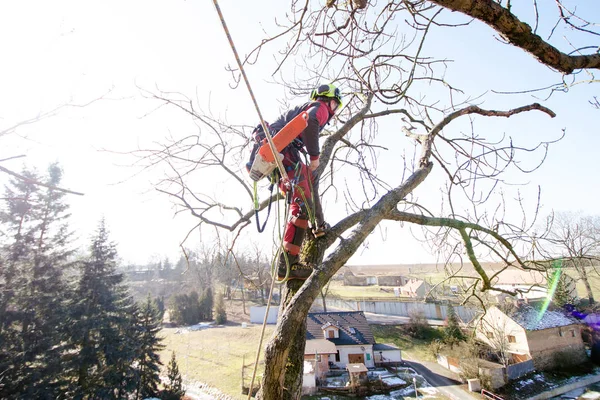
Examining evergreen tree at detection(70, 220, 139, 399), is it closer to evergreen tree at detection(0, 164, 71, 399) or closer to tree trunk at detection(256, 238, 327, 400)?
evergreen tree at detection(0, 164, 71, 399)

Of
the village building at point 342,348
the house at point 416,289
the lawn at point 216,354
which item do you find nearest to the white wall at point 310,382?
the village building at point 342,348

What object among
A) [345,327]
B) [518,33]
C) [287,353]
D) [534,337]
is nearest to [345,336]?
[345,327]

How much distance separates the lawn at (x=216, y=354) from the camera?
670 inches

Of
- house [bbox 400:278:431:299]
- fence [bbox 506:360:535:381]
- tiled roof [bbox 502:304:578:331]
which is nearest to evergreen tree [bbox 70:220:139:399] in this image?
fence [bbox 506:360:535:381]

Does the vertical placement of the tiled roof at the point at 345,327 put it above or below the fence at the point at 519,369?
above

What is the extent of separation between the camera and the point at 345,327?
67.7 feet

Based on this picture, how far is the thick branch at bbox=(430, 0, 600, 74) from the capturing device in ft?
5.21

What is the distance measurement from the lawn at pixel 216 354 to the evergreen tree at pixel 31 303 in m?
5.49

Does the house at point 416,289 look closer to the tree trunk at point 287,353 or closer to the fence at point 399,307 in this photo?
the fence at point 399,307

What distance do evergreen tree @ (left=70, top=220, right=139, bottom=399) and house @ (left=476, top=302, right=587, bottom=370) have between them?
1857 cm

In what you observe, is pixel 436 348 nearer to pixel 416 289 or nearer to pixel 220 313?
pixel 416 289

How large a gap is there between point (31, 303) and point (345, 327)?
16872 mm

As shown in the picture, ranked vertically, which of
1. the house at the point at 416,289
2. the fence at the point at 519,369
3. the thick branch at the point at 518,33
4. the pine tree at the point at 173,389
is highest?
the thick branch at the point at 518,33

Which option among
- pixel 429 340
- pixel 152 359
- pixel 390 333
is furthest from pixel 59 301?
pixel 429 340
